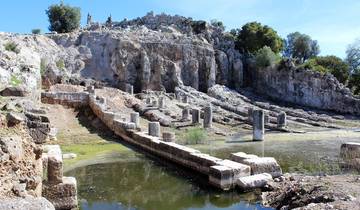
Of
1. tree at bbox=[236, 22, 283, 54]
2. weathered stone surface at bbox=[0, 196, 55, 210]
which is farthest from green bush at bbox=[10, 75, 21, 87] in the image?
tree at bbox=[236, 22, 283, 54]

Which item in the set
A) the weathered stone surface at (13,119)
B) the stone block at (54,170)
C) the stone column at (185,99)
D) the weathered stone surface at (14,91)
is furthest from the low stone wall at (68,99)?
the weathered stone surface at (13,119)

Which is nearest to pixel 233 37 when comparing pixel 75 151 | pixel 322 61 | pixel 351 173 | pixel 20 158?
pixel 322 61

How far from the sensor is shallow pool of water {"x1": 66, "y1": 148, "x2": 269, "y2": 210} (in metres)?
10.4

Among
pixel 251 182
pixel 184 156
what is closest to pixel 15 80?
pixel 184 156

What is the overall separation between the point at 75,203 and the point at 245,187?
446 cm

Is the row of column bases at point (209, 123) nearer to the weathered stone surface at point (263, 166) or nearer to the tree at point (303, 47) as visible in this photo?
the weathered stone surface at point (263, 166)

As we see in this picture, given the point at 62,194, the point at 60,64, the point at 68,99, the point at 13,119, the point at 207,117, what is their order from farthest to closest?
the point at 60,64
the point at 207,117
the point at 68,99
the point at 62,194
the point at 13,119

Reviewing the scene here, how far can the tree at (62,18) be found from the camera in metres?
66.8

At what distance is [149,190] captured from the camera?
1212 cm

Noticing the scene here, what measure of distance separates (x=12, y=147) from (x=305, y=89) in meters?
56.2

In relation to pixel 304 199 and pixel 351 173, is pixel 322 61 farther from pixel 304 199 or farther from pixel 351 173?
pixel 304 199

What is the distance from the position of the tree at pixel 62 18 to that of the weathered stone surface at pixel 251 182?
60008 millimetres

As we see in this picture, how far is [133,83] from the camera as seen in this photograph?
5528 cm

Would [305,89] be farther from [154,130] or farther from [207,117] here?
[154,130]
